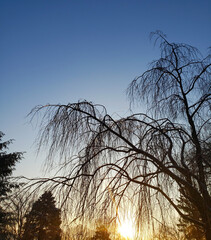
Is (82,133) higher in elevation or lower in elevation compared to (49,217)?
higher

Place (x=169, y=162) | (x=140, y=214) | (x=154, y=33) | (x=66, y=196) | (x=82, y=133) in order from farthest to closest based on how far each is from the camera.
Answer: (x=154, y=33)
(x=169, y=162)
(x=82, y=133)
(x=66, y=196)
(x=140, y=214)

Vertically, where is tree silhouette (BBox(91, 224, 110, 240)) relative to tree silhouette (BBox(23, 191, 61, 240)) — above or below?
below

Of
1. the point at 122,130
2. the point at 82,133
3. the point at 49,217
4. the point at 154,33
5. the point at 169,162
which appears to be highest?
the point at 154,33

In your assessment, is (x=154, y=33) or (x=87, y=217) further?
(x=154, y=33)

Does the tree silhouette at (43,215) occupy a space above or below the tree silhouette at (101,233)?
above

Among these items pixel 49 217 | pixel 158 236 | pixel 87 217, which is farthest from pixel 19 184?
pixel 158 236

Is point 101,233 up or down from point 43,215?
down

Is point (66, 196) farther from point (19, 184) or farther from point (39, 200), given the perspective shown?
point (19, 184)

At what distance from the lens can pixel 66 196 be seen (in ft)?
6.26

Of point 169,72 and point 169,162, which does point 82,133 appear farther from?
point 169,72

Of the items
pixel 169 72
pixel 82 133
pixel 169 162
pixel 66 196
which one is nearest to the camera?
pixel 66 196

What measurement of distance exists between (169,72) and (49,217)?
271 centimetres

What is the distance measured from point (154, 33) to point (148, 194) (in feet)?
9.24

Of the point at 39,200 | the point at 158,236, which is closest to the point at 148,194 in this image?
the point at 158,236
